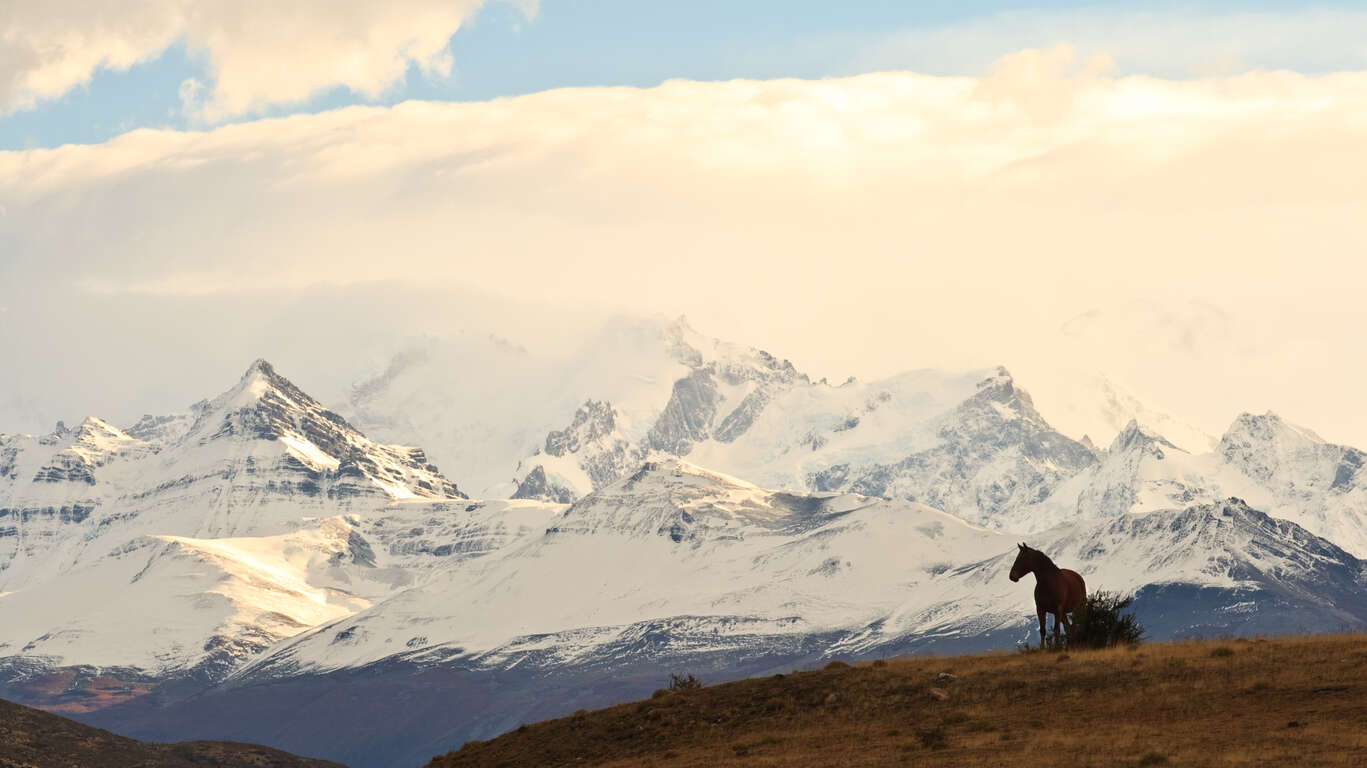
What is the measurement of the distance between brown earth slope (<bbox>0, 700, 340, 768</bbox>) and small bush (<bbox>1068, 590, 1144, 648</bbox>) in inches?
4148

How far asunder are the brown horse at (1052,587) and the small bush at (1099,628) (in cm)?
42

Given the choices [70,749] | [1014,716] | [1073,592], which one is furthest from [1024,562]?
[70,749]

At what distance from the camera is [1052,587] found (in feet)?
285

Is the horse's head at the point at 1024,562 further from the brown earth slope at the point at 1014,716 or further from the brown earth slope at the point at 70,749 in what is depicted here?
the brown earth slope at the point at 70,749

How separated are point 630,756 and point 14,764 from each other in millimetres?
101783

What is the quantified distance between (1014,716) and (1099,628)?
14.9m

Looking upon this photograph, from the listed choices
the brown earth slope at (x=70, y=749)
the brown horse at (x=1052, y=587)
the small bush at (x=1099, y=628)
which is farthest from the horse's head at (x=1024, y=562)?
the brown earth slope at (x=70, y=749)

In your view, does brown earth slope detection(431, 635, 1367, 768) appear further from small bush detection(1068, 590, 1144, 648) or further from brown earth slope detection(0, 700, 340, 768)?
brown earth slope detection(0, 700, 340, 768)

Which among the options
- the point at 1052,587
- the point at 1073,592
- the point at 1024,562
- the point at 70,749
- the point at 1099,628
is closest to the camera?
the point at 1052,587

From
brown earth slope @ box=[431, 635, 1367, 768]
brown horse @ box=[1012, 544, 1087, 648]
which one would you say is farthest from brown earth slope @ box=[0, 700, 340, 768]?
brown horse @ box=[1012, 544, 1087, 648]

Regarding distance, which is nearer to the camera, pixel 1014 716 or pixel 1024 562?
pixel 1014 716

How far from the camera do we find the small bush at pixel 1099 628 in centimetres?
8850

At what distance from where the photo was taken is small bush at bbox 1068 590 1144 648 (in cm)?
8850

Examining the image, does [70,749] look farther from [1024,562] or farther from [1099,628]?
[1099,628]
